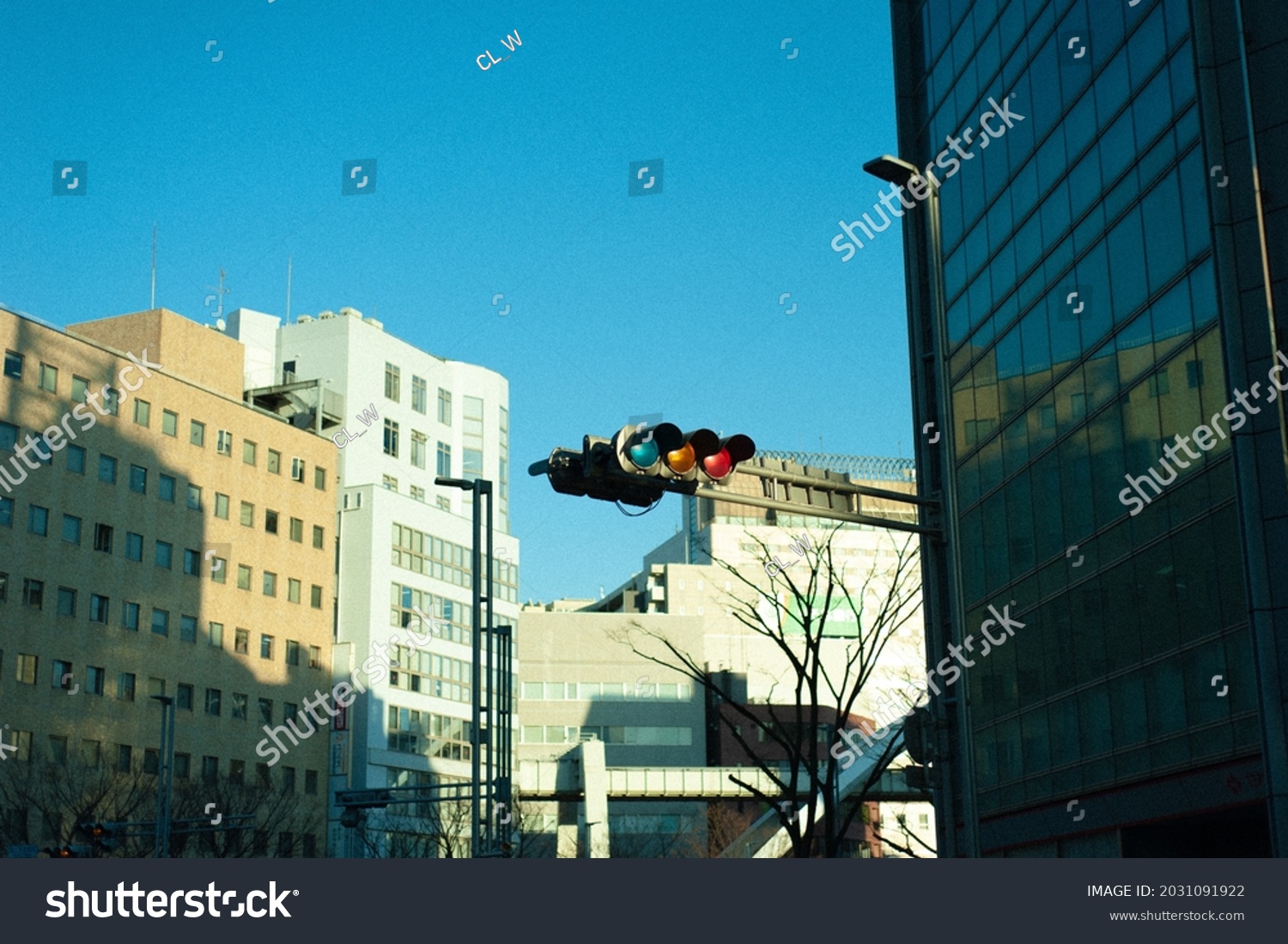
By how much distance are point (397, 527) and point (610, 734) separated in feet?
107

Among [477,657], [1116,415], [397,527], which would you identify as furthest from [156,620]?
[1116,415]

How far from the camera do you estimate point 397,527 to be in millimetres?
110125

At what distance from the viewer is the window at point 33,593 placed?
83.8 metres

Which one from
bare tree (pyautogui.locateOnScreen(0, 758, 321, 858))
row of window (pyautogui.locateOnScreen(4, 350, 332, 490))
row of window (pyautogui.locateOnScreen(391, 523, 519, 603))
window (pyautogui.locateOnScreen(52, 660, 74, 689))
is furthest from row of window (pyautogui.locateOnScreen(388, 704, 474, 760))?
window (pyautogui.locateOnScreen(52, 660, 74, 689))

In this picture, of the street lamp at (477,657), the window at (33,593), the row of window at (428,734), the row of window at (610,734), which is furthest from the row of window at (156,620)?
the street lamp at (477,657)

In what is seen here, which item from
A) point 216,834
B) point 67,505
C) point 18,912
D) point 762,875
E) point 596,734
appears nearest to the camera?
point 18,912

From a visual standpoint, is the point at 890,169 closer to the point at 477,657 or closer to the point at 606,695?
the point at 477,657

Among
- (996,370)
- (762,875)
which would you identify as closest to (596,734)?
(996,370)

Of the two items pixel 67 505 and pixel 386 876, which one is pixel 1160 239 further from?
pixel 67 505

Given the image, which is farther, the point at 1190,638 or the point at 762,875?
the point at 1190,638

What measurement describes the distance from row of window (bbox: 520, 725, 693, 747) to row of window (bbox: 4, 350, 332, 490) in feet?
123

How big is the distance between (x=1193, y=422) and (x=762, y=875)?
1851cm

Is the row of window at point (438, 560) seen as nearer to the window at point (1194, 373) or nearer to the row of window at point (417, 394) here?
the row of window at point (417, 394)

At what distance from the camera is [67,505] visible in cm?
8731
